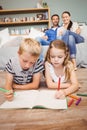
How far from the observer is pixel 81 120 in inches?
28.7

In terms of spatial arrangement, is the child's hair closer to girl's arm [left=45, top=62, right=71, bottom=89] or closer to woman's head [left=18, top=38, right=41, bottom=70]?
woman's head [left=18, top=38, right=41, bottom=70]

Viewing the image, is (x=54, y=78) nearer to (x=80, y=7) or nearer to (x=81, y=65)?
(x=81, y=65)

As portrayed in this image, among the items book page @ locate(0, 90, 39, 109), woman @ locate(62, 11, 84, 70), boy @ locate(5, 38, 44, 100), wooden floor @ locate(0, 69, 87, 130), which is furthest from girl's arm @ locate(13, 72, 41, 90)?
woman @ locate(62, 11, 84, 70)

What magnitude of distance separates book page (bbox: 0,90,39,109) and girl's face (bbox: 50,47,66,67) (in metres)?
0.26

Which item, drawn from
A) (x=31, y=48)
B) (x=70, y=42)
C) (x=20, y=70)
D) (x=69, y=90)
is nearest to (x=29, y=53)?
(x=31, y=48)

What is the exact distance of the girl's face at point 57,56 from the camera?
1.17 meters

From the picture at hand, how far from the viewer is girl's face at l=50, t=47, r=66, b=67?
1.17 metres

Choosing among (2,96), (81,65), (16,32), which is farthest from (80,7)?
(2,96)

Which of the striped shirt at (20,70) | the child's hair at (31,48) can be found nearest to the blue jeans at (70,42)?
the striped shirt at (20,70)

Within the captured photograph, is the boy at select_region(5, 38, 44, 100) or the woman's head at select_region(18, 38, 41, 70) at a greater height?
the woman's head at select_region(18, 38, 41, 70)

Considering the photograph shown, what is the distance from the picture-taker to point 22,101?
2.99ft

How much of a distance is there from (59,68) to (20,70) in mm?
276

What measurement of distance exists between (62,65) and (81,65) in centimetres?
112

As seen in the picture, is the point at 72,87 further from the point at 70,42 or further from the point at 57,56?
the point at 70,42
